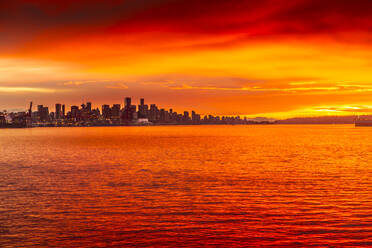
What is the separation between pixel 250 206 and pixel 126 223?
11059 mm

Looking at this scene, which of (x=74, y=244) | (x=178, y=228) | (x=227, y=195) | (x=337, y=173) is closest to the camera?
(x=74, y=244)

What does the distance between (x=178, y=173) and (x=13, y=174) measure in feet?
78.6

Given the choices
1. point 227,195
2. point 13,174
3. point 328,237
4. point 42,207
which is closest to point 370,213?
point 328,237

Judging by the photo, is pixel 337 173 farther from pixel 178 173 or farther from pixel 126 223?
pixel 126 223

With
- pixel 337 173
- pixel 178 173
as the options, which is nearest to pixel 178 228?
pixel 178 173

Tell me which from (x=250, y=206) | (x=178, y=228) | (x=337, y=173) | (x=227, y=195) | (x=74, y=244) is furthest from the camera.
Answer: (x=337, y=173)

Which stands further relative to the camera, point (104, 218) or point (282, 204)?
point (282, 204)

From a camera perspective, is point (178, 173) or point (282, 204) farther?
point (178, 173)

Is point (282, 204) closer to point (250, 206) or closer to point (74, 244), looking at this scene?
point (250, 206)

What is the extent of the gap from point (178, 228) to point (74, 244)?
6784 millimetres

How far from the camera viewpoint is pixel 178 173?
59000 mm

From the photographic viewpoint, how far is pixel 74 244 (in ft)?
78.0

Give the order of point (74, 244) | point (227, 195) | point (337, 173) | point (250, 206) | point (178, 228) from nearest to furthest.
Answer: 1. point (74, 244)
2. point (178, 228)
3. point (250, 206)
4. point (227, 195)
5. point (337, 173)

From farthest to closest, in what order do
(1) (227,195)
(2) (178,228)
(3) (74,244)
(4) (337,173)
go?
1. (4) (337,173)
2. (1) (227,195)
3. (2) (178,228)
4. (3) (74,244)
